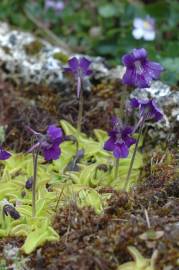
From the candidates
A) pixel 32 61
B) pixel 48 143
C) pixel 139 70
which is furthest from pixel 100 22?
pixel 48 143

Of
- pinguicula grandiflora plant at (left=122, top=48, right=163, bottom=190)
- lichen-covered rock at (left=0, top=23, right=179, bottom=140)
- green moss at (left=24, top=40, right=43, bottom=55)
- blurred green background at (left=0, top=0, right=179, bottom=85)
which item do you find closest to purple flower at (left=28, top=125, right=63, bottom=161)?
pinguicula grandiflora plant at (left=122, top=48, right=163, bottom=190)

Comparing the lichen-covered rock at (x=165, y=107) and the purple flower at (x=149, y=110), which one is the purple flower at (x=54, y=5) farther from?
the purple flower at (x=149, y=110)

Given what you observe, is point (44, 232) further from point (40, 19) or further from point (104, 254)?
point (40, 19)

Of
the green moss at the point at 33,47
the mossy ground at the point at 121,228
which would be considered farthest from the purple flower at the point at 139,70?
the green moss at the point at 33,47

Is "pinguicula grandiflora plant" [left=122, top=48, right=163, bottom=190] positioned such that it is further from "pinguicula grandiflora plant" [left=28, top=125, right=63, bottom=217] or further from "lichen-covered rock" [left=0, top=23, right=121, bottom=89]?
"lichen-covered rock" [left=0, top=23, right=121, bottom=89]

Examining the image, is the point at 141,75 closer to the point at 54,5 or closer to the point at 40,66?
the point at 40,66

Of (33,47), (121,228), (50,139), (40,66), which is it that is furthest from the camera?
(33,47)

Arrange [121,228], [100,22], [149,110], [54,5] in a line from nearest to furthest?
[121,228] < [149,110] < [100,22] < [54,5]
